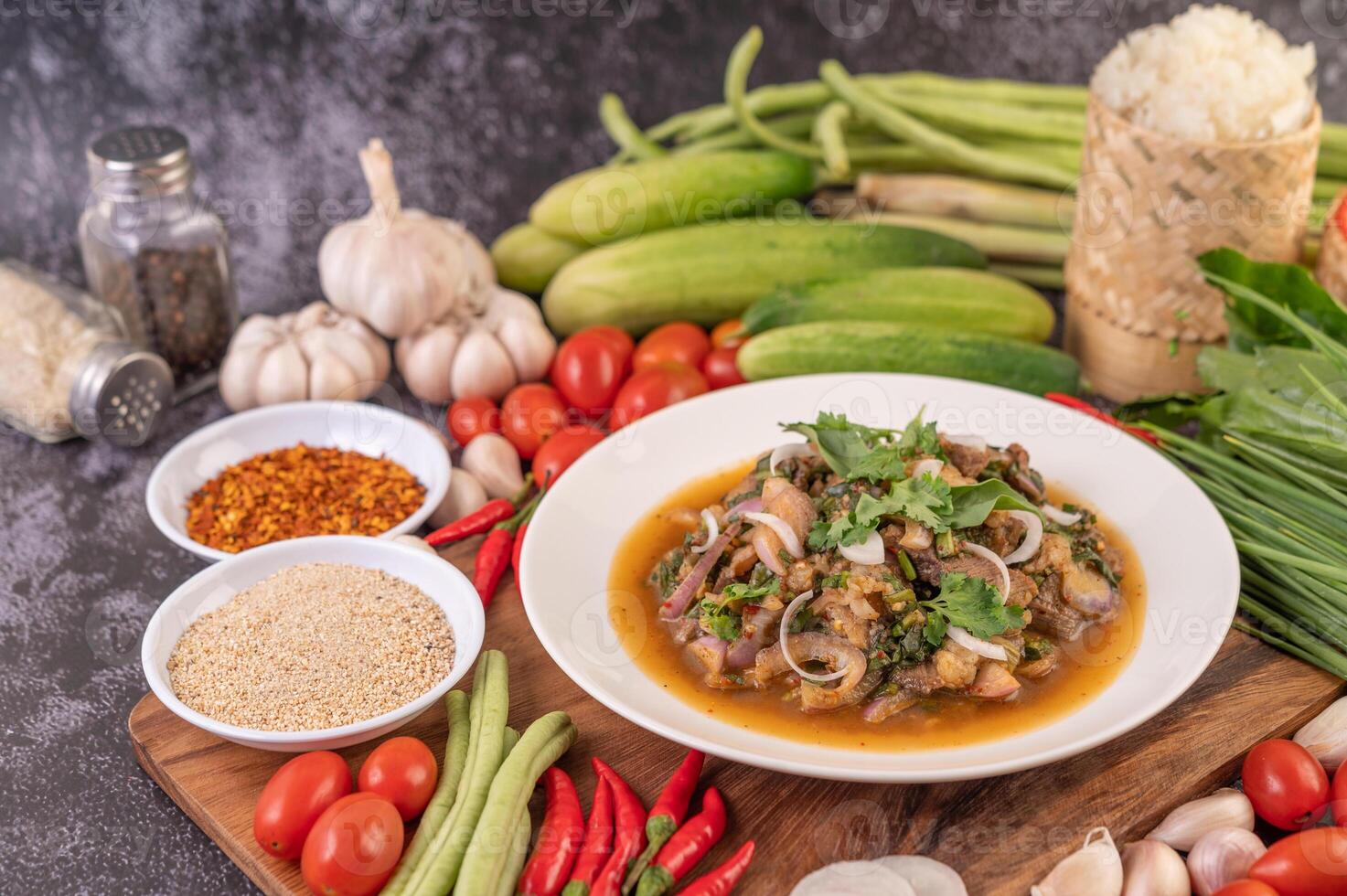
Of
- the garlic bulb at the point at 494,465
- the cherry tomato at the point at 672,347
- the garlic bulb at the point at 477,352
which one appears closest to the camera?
the garlic bulb at the point at 494,465

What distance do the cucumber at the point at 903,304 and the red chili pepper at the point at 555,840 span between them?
98.5 inches

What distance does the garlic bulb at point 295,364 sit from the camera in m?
4.90

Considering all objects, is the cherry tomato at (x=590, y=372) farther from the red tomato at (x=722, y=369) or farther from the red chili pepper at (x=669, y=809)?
the red chili pepper at (x=669, y=809)

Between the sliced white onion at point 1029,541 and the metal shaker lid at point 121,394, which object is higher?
the sliced white onion at point 1029,541

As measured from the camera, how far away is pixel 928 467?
3.50 meters

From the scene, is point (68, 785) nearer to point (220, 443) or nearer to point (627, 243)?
point (220, 443)

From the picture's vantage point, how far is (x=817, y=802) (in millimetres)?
3117

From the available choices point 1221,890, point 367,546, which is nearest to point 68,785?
point 367,546

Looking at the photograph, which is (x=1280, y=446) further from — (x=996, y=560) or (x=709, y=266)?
(x=709, y=266)

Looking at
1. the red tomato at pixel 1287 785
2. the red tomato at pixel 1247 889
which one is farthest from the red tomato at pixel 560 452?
the red tomato at pixel 1247 889

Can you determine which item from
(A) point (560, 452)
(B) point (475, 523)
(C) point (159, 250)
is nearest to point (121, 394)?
(C) point (159, 250)

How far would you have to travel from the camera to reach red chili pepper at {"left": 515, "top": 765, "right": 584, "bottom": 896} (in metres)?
2.88

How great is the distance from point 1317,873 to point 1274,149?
2.75 metres

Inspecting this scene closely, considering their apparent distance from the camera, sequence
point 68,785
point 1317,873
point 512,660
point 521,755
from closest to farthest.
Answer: point 1317,873 → point 521,755 → point 68,785 → point 512,660
